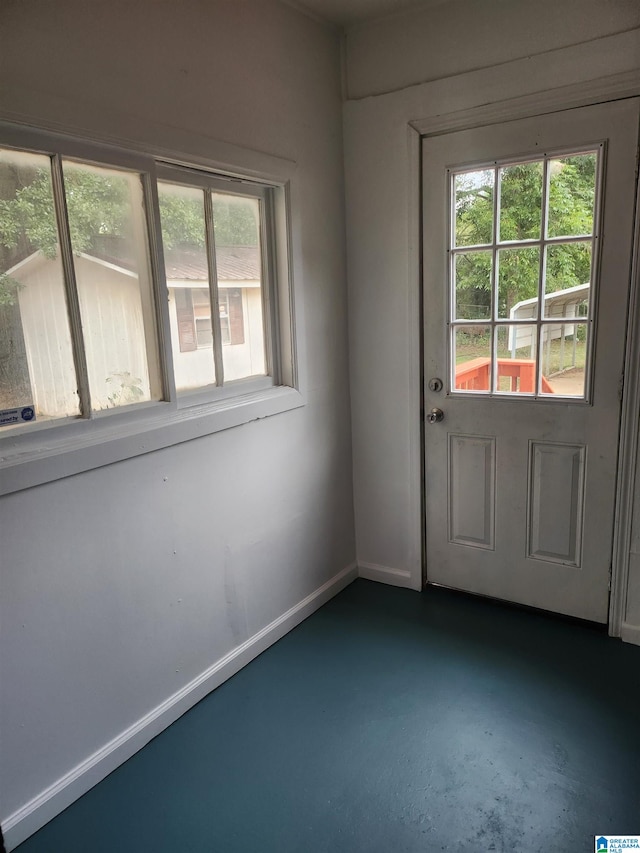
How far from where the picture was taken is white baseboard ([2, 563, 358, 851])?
160cm

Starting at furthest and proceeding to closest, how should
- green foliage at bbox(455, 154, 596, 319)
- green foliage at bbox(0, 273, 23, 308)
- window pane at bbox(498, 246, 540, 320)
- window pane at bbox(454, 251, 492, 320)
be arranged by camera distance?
window pane at bbox(454, 251, 492, 320) < window pane at bbox(498, 246, 540, 320) < green foliage at bbox(455, 154, 596, 319) < green foliage at bbox(0, 273, 23, 308)

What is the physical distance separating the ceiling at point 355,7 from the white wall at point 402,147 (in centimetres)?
4

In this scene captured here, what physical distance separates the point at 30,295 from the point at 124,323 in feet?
1.00

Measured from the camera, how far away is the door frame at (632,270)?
206 centimetres

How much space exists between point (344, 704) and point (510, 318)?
1609 mm

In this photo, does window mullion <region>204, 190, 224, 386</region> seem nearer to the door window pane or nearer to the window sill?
the window sill

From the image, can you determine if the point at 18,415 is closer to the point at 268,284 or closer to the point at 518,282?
the point at 268,284

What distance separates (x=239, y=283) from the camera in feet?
7.29

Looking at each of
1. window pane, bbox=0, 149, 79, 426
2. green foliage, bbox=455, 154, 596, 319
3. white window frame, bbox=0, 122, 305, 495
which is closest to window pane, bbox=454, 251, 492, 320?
green foliage, bbox=455, 154, 596, 319

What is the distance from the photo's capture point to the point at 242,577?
2.27 meters

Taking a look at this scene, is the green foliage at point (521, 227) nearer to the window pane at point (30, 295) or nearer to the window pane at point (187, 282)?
the window pane at point (187, 282)

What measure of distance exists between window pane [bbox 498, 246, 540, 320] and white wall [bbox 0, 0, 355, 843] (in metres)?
0.72

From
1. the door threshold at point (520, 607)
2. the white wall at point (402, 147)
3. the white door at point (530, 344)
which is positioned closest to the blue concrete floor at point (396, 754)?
the door threshold at point (520, 607)

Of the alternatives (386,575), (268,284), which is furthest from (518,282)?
(386,575)
